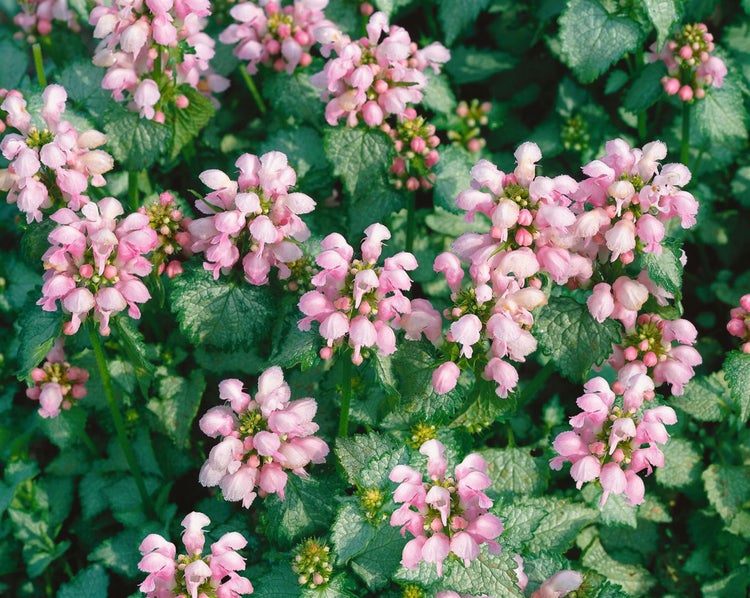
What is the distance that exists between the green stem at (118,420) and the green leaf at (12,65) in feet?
4.43

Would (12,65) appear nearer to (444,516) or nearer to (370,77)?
(370,77)

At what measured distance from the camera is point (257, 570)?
94.3 inches

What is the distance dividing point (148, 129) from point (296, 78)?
531 mm

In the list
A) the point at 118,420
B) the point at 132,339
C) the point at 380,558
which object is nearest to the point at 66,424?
the point at 118,420

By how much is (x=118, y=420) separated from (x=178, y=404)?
25 cm

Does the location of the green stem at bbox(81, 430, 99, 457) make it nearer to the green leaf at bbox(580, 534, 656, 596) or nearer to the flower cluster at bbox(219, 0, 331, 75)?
the flower cluster at bbox(219, 0, 331, 75)

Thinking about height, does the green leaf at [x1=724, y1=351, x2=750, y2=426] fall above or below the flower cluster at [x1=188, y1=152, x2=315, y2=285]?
below

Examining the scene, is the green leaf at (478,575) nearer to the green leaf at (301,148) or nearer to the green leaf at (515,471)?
the green leaf at (515,471)

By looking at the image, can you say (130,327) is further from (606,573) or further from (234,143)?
(606,573)

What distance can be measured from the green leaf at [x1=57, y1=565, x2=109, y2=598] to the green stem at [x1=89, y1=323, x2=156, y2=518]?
223 mm

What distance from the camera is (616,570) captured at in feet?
9.13

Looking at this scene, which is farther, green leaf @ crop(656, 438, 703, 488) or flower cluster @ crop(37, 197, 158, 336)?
green leaf @ crop(656, 438, 703, 488)

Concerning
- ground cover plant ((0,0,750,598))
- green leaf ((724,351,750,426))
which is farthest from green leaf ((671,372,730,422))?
green leaf ((724,351,750,426))

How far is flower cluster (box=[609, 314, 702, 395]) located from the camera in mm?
2277
